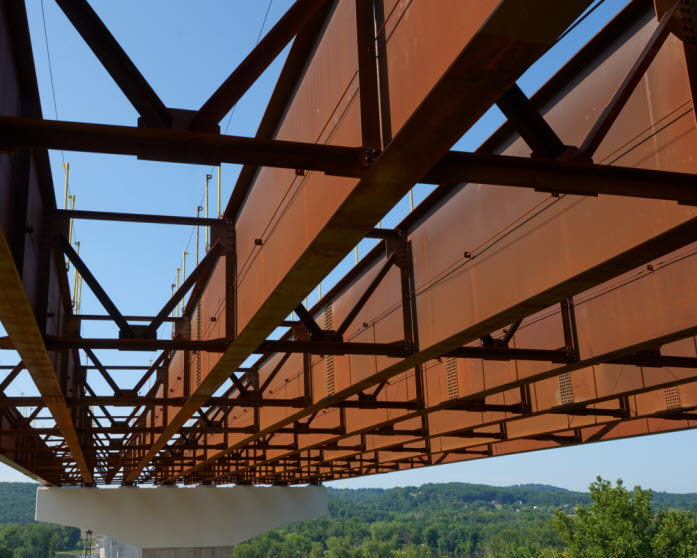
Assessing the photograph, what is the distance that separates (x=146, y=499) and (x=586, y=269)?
51.2 metres

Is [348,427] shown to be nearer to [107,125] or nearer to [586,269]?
[586,269]

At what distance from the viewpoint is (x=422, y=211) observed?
44.7ft

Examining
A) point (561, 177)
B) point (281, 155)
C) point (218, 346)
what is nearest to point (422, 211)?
point (218, 346)

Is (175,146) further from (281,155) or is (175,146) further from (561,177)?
(561,177)

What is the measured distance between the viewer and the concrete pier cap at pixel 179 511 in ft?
176

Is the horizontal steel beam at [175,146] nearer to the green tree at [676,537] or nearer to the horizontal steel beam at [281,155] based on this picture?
the horizontal steel beam at [281,155]

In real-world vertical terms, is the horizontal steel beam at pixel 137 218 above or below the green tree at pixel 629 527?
above

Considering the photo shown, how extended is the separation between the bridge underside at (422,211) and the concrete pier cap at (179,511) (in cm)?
3752

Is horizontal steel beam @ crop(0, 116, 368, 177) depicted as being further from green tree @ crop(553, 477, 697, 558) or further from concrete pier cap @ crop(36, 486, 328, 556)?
green tree @ crop(553, 477, 697, 558)

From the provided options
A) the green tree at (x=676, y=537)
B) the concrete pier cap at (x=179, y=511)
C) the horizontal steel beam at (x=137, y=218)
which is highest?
the horizontal steel beam at (x=137, y=218)

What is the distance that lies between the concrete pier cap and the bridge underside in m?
37.5

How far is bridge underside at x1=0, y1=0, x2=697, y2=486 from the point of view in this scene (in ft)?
19.9

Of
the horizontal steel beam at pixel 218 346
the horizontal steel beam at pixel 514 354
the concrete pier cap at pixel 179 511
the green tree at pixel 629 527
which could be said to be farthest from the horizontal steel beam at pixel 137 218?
the green tree at pixel 629 527

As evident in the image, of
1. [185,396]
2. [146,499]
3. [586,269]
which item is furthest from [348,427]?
[146,499]
